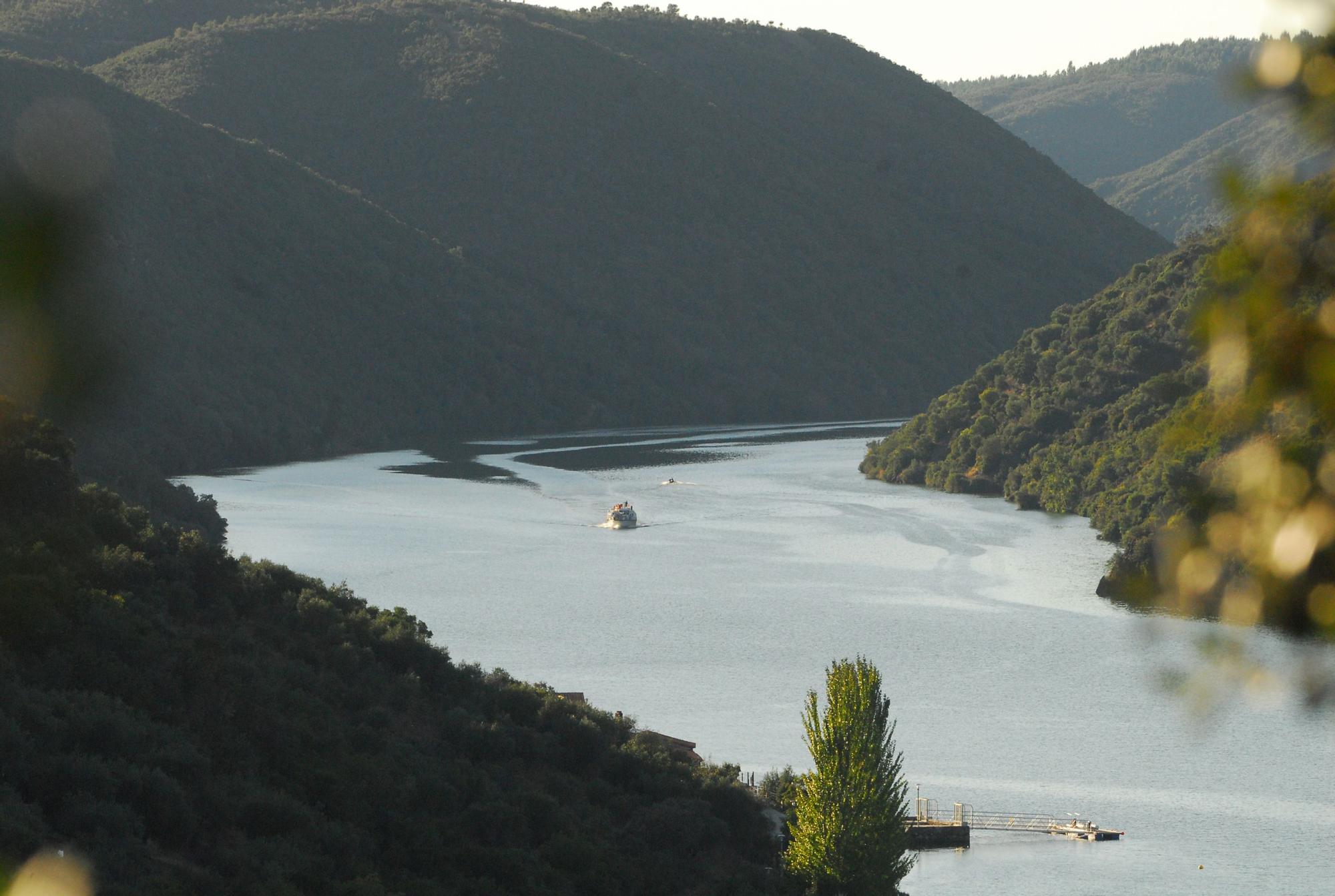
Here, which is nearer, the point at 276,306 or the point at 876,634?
the point at 876,634

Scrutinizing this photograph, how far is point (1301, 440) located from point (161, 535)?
91.5 feet

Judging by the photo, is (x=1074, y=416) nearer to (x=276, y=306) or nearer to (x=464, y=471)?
(x=464, y=471)

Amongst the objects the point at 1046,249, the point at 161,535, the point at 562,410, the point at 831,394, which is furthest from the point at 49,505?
the point at 1046,249

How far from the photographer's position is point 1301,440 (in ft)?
9.46

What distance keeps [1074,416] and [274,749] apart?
225 feet

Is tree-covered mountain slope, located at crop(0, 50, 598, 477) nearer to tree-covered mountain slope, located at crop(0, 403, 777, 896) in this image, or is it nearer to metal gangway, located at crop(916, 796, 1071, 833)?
metal gangway, located at crop(916, 796, 1071, 833)

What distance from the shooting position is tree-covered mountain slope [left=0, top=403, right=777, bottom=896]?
18453mm

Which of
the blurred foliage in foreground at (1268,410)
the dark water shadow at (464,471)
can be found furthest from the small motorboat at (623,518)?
the blurred foliage in foreground at (1268,410)

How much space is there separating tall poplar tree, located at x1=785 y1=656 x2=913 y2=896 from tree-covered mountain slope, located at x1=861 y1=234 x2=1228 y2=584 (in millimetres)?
39059

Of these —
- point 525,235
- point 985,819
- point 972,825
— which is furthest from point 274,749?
point 525,235

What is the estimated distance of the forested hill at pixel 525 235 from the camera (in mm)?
116250

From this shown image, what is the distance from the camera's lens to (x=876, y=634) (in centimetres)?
5125

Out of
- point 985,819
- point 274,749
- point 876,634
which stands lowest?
point 985,819

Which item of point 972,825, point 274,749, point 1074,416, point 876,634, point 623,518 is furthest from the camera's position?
point 1074,416
